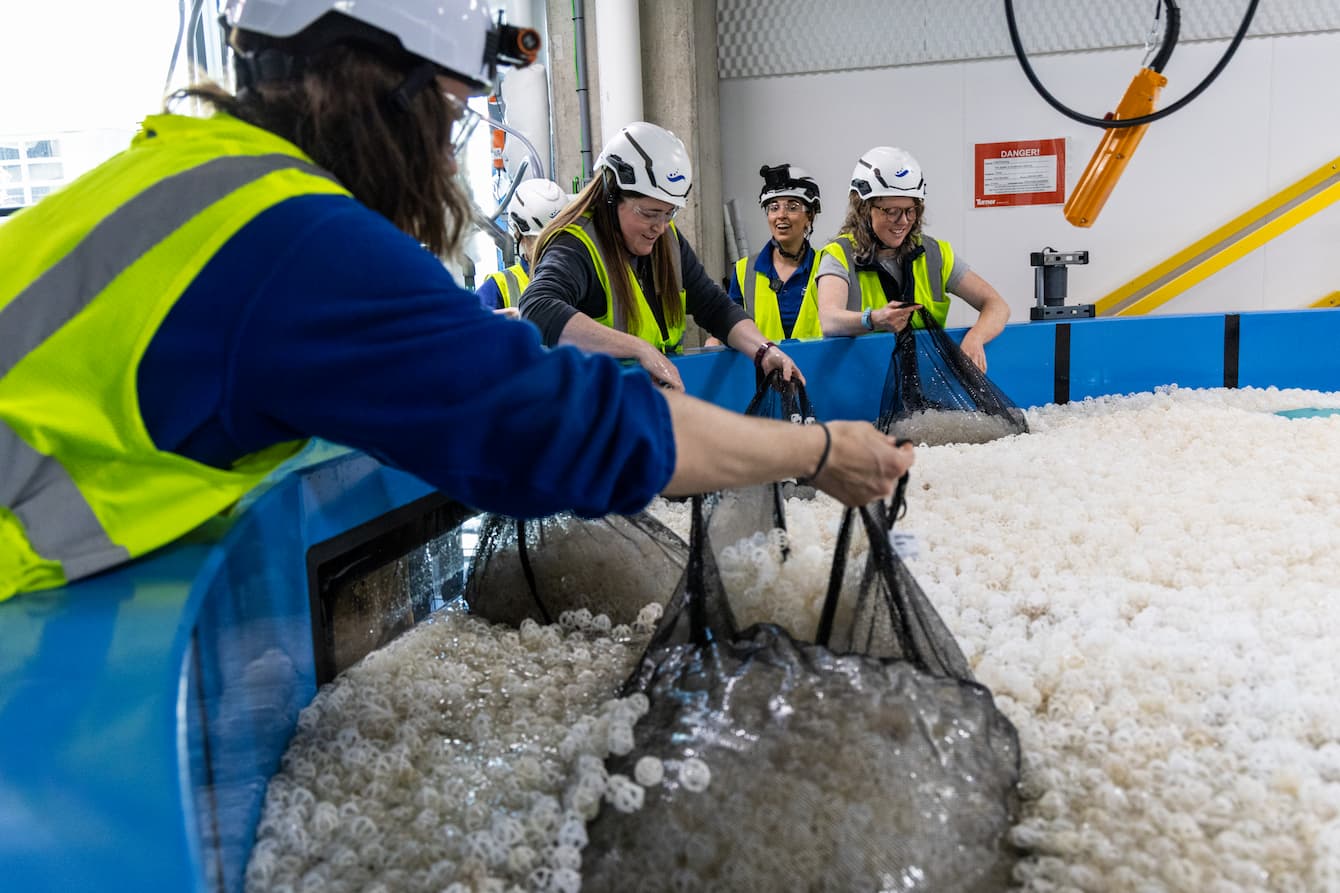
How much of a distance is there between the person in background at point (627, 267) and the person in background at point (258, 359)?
133cm

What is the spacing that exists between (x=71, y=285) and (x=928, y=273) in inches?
111

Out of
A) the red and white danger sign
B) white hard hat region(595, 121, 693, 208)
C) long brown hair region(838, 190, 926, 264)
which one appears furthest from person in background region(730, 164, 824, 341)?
the red and white danger sign

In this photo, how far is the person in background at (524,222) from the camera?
387 cm

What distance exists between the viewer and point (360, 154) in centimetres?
100

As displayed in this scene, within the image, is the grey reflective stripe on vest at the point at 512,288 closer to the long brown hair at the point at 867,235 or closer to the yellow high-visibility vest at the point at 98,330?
the long brown hair at the point at 867,235

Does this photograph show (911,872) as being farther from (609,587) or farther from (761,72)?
(761,72)

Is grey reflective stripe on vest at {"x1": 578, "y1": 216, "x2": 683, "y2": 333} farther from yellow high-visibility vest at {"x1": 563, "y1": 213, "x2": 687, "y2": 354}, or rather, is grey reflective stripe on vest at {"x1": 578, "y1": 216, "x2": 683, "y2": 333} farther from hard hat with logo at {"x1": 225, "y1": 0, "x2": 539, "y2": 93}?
hard hat with logo at {"x1": 225, "y1": 0, "x2": 539, "y2": 93}

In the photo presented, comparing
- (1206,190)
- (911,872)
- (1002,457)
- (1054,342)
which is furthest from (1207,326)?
(911,872)

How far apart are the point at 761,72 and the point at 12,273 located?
5.25 m

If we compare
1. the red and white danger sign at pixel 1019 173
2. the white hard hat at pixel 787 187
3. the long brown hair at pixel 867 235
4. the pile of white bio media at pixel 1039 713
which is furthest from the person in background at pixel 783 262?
the pile of white bio media at pixel 1039 713

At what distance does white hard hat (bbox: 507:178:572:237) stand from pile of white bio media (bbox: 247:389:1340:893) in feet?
8.28

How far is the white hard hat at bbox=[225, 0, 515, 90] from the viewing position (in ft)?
3.11

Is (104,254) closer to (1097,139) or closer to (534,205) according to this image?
(534,205)

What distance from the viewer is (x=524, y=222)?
4.19 meters
